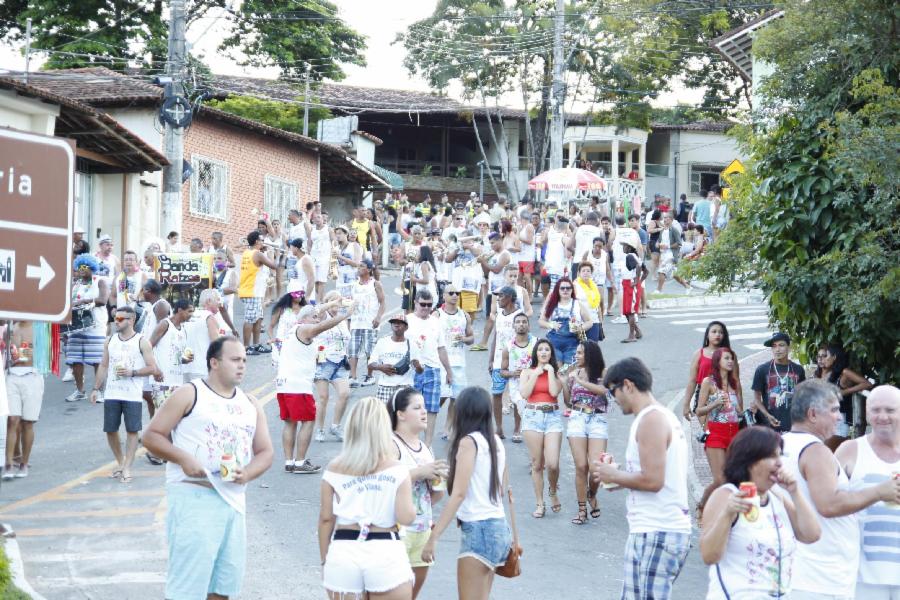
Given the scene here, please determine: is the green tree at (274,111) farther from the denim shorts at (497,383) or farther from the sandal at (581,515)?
the sandal at (581,515)

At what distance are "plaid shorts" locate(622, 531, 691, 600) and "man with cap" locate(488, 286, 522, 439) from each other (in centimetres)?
822

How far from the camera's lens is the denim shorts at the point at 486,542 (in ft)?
26.2

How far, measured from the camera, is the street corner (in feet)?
33.1

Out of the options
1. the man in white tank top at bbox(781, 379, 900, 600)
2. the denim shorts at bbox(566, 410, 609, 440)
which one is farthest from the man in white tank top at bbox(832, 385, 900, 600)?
the denim shorts at bbox(566, 410, 609, 440)

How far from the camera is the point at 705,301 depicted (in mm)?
28922

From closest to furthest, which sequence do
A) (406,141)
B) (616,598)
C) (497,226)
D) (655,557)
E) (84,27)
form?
(655,557) < (616,598) < (497,226) < (84,27) < (406,141)

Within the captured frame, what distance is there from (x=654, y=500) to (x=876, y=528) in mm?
1258

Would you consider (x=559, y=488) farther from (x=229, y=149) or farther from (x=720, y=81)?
(x=720, y=81)

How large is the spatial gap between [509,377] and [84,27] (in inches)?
1184

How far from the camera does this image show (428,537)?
312 inches

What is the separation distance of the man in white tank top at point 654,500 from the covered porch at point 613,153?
44.8 meters

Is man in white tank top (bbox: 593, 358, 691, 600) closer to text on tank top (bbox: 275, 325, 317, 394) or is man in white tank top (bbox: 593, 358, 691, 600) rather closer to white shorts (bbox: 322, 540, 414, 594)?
white shorts (bbox: 322, 540, 414, 594)

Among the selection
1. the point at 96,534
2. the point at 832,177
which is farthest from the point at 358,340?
the point at 832,177

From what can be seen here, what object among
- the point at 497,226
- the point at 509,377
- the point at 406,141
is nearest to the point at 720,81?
the point at 406,141
